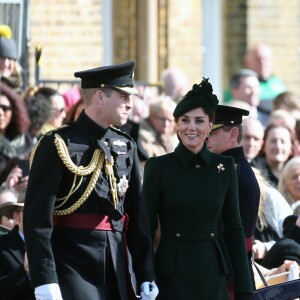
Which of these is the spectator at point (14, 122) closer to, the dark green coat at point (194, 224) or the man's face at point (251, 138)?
the man's face at point (251, 138)

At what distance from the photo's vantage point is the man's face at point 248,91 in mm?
13219

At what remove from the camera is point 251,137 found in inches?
424

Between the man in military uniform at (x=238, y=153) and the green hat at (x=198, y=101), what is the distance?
0.63 m

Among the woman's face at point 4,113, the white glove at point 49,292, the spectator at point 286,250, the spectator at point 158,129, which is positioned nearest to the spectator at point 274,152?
the spectator at point 158,129

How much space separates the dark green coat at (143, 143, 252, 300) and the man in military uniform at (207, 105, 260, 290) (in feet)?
1.64

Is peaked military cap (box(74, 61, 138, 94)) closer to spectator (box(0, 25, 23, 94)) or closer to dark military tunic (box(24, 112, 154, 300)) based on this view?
dark military tunic (box(24, 112, 154, 300))

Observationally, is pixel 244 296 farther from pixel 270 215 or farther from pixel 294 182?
pixel 294 182

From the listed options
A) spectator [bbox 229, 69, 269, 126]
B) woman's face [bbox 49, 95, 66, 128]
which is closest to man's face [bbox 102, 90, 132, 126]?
woman's face [bbox 49, 95, 66, 128]

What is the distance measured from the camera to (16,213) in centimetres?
838

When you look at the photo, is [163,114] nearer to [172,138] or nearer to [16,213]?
[172,138]

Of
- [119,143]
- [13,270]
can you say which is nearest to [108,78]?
[119,143]

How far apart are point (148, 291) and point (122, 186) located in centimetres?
54

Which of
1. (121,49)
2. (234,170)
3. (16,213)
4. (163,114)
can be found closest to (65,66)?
(121,49)

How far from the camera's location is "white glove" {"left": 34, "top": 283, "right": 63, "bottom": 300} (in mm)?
6141
